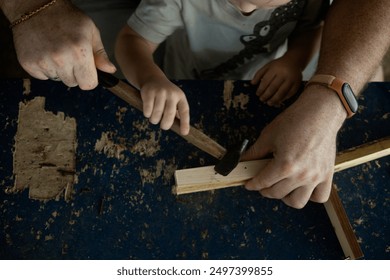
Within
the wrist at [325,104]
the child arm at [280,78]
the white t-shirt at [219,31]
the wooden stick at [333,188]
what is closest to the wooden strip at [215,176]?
the wooden stick at [333,188]

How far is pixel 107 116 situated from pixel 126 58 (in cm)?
15

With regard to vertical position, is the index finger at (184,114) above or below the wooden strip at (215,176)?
above

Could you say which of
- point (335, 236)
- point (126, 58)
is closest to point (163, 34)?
point (126, 58)

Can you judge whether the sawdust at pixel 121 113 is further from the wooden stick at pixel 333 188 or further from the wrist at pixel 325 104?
the wrist at pixel 325 104

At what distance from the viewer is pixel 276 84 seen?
1015 millimetres

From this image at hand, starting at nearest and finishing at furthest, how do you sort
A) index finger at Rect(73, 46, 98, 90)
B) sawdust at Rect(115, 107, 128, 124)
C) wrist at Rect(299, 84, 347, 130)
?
index finger at Rect(73, 46, 98, 90) → wrist at Rect(299, 84, 347, 130) → sawdust at Rect(115, 107, 128, 124)

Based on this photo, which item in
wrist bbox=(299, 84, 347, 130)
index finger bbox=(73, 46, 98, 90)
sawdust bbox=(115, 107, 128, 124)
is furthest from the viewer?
sawdust bbox=(115, 107, 128, 124)

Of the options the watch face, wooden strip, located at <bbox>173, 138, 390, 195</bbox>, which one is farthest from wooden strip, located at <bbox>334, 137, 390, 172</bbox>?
the watch face

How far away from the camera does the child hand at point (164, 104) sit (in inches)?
33.5

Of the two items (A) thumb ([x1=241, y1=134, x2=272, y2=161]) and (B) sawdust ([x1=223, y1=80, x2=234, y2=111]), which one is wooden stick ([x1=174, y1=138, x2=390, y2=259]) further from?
(B) sawdust ([x1=223, y1=80, x2=234, y2=111])

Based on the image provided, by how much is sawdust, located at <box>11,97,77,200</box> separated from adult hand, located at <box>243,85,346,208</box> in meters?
0.42

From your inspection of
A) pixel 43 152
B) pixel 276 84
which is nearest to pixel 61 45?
pixel 43 152

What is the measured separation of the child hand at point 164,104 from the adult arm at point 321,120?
0.56ft

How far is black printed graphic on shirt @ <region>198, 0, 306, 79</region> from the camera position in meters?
1.02
